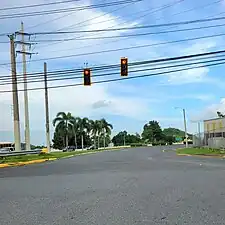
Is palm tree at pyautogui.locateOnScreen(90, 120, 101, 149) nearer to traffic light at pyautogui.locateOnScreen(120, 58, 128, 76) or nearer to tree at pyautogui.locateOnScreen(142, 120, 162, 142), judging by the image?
tree at pyautogui.locateOnScreen(142, 120, 162, 142)

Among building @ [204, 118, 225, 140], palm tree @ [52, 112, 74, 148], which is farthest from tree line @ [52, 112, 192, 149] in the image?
building @ [204, 118, 225, 140]

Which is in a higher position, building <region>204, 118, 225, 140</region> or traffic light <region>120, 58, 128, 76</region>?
traffic light <region>120, 58, 128, 76</region>

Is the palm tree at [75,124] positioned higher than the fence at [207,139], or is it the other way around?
the palm tree at [75,124]

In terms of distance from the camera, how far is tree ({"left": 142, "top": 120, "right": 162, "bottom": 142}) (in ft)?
513

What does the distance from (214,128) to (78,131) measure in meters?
39.7

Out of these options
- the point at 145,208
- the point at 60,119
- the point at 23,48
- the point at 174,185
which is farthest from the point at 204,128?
the point at 145,208

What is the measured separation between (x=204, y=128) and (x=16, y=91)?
51.4 metres

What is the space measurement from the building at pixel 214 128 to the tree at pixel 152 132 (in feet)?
236

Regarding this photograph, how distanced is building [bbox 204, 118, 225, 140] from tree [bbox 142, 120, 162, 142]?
71.8 metres

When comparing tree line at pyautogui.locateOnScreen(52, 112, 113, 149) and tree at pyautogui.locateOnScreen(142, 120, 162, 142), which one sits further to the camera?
tree at pyautogui.locateOnScreen(142, 120, 162, 142)

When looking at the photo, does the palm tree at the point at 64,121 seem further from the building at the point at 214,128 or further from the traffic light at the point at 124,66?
the traffic light at the point at 124,66

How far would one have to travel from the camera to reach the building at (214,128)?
72562 millimetres

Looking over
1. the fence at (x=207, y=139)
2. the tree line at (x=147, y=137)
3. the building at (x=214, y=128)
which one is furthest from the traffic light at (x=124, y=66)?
the tree line at (x=147, y=137)

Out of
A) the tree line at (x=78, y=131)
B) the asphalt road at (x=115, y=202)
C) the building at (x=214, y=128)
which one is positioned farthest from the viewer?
the tree line at (x=78, y=131)
